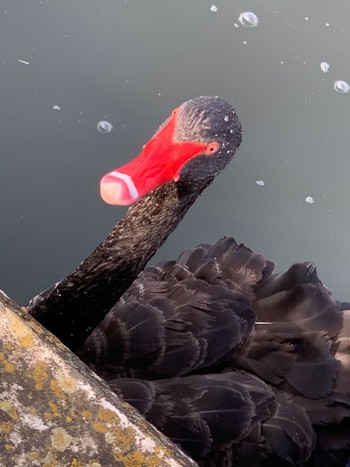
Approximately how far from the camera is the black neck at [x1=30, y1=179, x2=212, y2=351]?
1.68 metres

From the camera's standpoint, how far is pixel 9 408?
2.46 ft

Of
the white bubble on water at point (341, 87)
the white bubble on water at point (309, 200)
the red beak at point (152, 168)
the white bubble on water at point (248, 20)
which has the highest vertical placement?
the white bubble on water at point (341, 87)

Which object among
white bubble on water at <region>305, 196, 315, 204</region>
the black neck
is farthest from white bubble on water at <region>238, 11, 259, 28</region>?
the black neck

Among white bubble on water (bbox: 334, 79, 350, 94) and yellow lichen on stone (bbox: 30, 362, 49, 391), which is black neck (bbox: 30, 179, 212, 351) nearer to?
yellow lichen on stone (bbox: 30, 362, 49, 391)

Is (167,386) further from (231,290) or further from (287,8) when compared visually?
(287,8)

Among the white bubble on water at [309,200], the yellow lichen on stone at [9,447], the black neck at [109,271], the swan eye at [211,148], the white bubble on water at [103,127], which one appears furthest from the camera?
the white bubble on water at [309,200]

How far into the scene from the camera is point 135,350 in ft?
5.56

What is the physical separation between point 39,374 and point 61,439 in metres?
0.08

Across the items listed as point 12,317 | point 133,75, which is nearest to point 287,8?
point 133,75

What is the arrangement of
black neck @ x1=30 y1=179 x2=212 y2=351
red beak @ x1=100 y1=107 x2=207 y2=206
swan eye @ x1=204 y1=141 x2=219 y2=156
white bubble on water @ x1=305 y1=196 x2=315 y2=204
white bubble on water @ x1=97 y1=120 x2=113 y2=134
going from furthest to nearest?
white bubble on water @ x1=305 y1=196 x2=315 y2=204
white bubble on water @ x1=97 y1=120 x2=113 y2=134
black neck @ x1=30 y1=179 x2=212 y2=351
swan eye @ x1=204 y1=141 x2=219 y2=156
red beak @ x1=100 y1=107 x2=207 y2=206

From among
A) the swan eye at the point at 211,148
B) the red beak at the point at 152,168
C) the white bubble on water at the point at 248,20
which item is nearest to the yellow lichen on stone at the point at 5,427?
the red beak at the point at 152,168

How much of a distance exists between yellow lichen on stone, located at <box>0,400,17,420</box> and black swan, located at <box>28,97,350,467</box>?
0.74 metres

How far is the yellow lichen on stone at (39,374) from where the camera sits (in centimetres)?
78

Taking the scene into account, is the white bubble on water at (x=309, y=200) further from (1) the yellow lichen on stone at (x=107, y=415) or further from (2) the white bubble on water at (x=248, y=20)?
(1) the yellow lichen on stone at (x=107, y=415)
